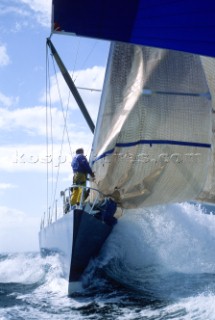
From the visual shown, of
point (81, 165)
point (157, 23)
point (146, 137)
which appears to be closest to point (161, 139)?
point (146, 137)

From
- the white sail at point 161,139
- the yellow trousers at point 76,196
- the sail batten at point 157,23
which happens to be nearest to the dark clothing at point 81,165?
the yellow trousers at point 76,196

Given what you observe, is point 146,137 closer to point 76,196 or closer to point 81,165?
point 81,165

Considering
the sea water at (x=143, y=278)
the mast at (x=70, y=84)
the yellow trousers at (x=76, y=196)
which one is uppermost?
the mast at (x=70, y=84)

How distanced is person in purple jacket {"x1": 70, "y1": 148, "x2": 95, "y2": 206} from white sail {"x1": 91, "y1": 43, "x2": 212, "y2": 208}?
681mm

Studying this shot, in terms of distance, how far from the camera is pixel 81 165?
402 inches

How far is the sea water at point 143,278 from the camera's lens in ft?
22.7

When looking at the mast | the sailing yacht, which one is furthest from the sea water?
the mast

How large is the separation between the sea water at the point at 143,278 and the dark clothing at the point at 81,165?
1.44 metres

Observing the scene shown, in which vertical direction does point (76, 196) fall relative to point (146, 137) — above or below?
below

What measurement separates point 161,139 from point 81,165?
187 cm

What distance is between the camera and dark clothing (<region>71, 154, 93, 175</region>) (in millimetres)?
10156

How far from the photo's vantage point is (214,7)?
5.15 m

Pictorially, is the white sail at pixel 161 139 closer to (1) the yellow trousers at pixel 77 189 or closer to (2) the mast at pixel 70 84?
(1) the yellow trousers at pixel 77 189

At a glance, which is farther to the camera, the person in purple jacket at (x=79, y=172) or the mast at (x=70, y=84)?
the mast at (x=70, y=84)
